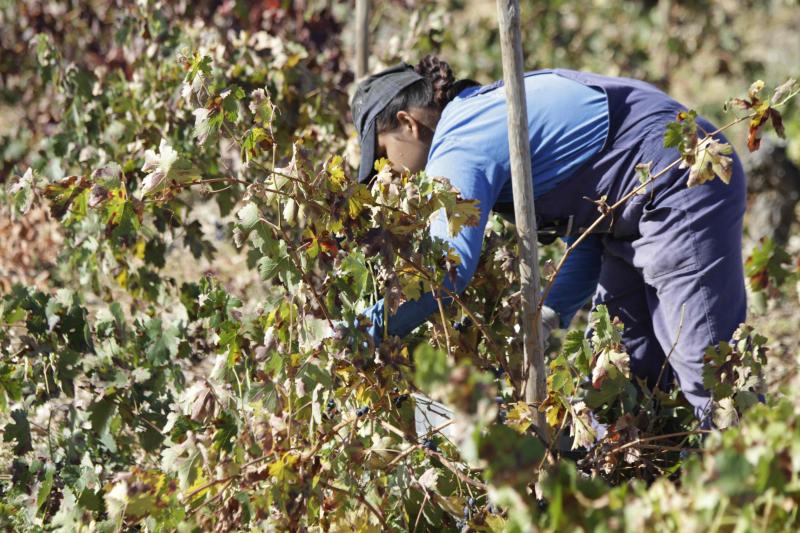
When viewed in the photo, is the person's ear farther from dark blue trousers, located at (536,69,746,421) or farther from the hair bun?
dark blue trousers, located at (536,69,746,421)

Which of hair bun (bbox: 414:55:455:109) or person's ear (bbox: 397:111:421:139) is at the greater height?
hair bun (bbox: 414:55:455:109)

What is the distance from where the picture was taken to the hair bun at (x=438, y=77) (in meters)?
2.53

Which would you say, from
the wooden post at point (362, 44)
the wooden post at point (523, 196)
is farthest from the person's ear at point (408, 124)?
the wooden post at point (362, 44)

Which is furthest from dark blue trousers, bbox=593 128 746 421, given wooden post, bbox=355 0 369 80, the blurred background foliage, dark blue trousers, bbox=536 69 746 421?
wooden post, bbox=355 0 369 80

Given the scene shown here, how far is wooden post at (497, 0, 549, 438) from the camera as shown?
1940 millimetres

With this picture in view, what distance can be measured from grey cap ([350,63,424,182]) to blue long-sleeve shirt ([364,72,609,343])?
0.55 ft

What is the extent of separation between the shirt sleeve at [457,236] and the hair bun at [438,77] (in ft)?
1.05

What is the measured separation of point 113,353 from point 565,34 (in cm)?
478

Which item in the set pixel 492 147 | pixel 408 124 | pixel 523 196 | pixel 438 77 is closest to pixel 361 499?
pixel 523 196

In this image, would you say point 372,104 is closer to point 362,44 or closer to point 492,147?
point 492,147

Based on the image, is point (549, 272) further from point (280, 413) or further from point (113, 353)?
point (113, 353)

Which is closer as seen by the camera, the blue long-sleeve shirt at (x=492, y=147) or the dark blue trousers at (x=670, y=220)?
the blue long-sleeve shirt at (x=492, y=147)

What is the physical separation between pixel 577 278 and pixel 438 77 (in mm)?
880

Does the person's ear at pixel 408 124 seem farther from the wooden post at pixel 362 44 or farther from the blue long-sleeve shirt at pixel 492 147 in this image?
the wooden post at pixel 362 44
